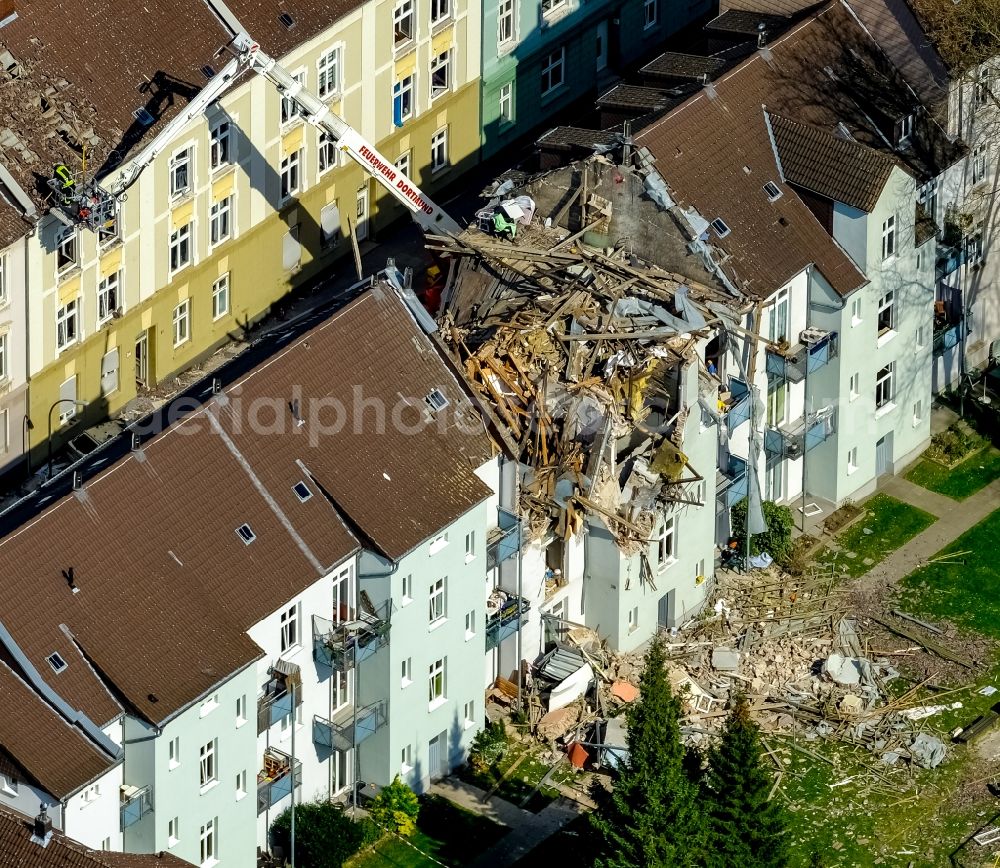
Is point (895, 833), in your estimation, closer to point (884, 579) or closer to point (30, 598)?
point (884, 579)

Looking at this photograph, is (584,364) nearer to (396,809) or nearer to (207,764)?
(396,809)

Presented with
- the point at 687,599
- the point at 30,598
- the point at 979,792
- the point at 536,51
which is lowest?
the point at 979,792

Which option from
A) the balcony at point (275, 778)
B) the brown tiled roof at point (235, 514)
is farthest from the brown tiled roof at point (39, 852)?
the balcony at point (275, 778)

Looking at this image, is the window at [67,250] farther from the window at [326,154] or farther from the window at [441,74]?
the window at [441,74]

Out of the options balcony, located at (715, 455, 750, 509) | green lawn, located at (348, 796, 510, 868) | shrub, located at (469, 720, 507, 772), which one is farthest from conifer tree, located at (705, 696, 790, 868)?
balcony, located at (715, 455, 750, 509)

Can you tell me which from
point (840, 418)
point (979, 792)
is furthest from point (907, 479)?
point (979, 792)
